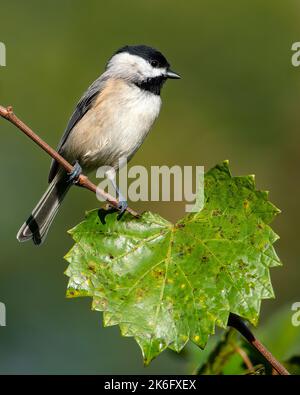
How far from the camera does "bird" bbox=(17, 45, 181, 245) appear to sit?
291cm

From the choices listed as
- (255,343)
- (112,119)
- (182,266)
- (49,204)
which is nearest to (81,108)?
(112,119)

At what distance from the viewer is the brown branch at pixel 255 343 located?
121 cm

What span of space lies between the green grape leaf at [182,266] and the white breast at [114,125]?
1.46m

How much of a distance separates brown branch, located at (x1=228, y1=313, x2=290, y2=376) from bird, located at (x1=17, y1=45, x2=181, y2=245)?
161 cm

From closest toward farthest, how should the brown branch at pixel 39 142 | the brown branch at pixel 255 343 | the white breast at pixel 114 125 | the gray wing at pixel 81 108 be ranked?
the brown branch at pixel 255 343 → the brown branch at pixel 39 142 → the white breast at pixel 114 125 → the gray wing at pixel 81 108

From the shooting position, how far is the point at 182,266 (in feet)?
4.46

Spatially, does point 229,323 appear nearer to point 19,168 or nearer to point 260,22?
point 19,168

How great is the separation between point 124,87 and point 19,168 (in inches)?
36.6

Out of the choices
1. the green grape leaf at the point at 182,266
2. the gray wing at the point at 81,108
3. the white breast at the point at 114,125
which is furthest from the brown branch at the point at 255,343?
the gray wing at the point at 81,108

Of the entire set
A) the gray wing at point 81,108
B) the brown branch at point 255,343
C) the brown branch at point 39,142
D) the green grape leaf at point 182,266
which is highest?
the gray wing at point 81,108

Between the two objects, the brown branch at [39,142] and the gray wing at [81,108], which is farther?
the gray wing at [81,108]

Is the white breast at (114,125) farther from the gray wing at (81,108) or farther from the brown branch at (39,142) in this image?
the brown branch at (39,142)

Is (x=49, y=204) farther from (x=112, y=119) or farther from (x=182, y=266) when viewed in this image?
(x=182, y=266)

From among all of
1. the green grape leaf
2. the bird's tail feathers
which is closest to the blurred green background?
the bird's tail feathers
